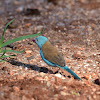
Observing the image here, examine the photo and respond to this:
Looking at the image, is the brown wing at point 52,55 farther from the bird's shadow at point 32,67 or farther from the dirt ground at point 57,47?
the bird's shadow at point 32,67

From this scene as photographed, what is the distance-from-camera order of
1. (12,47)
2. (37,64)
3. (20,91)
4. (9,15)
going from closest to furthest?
1. (20,91)
2. (37,64)
3. (12,47)
4. (9,15)

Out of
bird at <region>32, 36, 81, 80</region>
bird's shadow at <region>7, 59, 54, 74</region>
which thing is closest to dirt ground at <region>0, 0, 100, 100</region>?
bird's shadow at <region>7, 59, 54, 74</region>

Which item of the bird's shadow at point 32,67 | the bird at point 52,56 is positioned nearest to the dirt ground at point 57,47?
the bird's shadow at point 32,67

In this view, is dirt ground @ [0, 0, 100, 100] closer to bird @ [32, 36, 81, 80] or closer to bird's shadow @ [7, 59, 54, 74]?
bird's shadow @ [7, 59, 54, 74]

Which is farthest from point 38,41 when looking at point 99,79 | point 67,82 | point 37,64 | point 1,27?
point 1,27

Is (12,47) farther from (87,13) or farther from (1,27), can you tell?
(87,13)

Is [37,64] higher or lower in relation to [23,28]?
higher

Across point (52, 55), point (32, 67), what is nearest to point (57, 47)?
point (32, 67)
